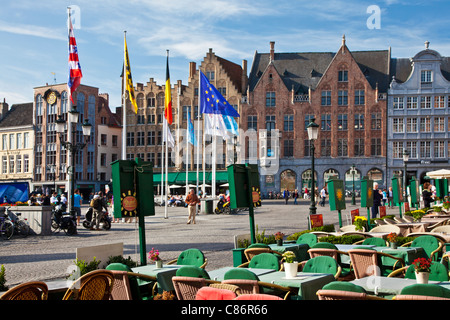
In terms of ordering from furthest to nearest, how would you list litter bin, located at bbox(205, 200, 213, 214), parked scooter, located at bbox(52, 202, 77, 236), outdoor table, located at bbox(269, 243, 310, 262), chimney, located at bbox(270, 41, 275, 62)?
1. chimney, located at bbox(270, 41, 275, 62)
2. litter bin, located at bbox(205, 200, 213, 214)
3. parked scooter, located at bbox(52, 202, 77, 236)
4. outdoor table, located at bbox(269, 243, 310, 262)

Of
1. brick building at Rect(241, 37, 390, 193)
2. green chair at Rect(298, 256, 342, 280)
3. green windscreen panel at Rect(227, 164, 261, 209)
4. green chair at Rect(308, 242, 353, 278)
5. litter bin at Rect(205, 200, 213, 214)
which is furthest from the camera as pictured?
brick building at Rect(241, 37, 390, 193)

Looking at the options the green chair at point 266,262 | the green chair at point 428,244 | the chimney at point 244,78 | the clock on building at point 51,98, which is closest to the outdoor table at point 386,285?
the green chair at point 266,262

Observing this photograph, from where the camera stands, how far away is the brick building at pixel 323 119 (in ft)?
198

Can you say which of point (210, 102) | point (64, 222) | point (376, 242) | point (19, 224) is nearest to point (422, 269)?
point (376, 242)

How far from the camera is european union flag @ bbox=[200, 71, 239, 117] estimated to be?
31281 millimetres

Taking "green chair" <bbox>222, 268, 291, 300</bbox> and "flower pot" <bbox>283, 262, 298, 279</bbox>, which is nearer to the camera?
"green chair" <bbox>222, 268, 291, 300</bbox>

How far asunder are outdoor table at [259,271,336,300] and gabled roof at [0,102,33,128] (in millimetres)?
69931

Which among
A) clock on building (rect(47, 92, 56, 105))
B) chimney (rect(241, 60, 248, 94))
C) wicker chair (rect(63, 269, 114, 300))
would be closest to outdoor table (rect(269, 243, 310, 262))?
wicker chair (rect(63, 269, 114, 300))

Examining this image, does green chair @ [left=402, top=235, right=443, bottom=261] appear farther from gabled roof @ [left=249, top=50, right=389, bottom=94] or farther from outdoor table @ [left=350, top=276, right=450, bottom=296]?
gabled roof @ [left=249, top=50, right=389, bottom=94]

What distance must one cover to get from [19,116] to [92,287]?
242ft

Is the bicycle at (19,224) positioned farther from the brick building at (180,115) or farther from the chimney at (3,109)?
the chimney at (3,109)

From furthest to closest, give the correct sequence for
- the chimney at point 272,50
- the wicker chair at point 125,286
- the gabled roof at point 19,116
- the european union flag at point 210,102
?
the gabled roof at point 19,116
the chimney at point 272,50
the european union flag at point 210,102
the wicker chair at point 125,286

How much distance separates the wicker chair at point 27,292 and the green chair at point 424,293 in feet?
11.1
